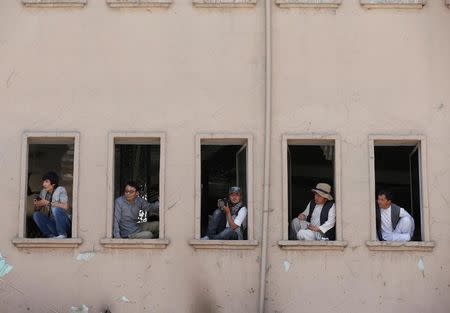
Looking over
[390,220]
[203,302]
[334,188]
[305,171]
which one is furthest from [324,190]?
[203,302]

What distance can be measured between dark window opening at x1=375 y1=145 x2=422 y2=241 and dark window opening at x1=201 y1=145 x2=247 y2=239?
2162mm

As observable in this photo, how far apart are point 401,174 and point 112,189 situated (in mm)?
4717

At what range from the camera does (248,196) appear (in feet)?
54.7

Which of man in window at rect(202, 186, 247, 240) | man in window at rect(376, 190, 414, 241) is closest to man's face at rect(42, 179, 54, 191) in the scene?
man in window at rect(202, 186, 247, 240)

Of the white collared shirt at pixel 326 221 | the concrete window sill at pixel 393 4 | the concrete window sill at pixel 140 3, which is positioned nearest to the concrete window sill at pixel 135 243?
the white collared shirt at pixel 326 221

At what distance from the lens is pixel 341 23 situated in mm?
17125

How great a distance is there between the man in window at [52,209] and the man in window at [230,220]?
2.21m

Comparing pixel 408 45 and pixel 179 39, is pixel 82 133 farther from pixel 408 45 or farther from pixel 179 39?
pixel 408 45

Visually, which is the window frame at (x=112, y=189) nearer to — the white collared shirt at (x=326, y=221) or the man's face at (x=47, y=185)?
the man's face at (x=47, y=185)

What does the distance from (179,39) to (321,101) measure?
2442mm

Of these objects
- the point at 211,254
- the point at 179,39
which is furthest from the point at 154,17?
the point at 211,254

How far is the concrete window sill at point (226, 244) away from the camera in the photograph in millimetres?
16406

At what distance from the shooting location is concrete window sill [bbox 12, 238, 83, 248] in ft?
54.0

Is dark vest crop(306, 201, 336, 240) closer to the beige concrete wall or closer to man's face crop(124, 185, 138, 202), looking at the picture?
the beige concrete wall
